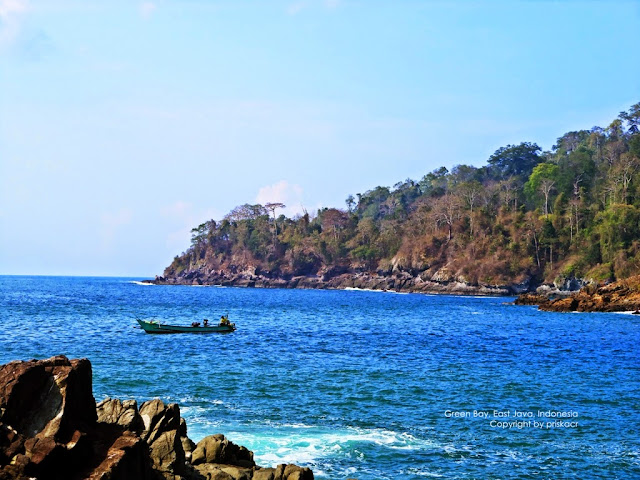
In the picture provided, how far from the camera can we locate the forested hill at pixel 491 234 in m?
127

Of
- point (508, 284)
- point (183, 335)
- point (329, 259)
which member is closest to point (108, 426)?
point (183, 335)

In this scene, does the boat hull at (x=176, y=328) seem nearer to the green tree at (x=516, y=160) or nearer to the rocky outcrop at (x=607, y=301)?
the rocky outcrop at (x=607, y=301)

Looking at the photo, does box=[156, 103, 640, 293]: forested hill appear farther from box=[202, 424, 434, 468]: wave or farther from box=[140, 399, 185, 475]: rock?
box=[140, 399, 185, 475]: rock

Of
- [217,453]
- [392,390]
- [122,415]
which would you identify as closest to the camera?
[122,415]

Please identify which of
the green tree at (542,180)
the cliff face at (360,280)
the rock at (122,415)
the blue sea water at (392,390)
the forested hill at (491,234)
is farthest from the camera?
the green tree at (542,180)

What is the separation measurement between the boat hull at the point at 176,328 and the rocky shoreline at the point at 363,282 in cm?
8894

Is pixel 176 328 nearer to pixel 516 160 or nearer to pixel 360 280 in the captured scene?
pixel 360 280

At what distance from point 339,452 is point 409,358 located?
20215 mm

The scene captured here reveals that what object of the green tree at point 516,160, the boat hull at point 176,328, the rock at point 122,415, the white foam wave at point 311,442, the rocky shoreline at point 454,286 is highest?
the green tree at point 516,160

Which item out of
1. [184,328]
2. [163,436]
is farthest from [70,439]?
[184,328]

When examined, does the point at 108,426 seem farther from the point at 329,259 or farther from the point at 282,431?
the point at 329,259

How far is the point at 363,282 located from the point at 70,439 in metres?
159
